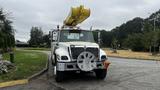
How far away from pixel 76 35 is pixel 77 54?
2056 mm

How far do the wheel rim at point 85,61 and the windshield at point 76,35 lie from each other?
2023mm

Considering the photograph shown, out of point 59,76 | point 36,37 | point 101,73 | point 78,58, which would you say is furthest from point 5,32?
point 36,37

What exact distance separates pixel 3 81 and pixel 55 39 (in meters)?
3.84

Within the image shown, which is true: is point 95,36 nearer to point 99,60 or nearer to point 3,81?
point 99,60

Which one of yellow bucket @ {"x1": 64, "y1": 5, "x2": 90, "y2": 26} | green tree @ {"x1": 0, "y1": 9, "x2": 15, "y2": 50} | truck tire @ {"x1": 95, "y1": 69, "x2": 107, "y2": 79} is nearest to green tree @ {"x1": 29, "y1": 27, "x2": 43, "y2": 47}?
green tree @ {"x1": 0, "y1": 9, "x2": 15, "y2": 50}

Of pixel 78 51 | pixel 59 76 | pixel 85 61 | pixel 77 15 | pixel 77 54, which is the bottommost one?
pixel 59 76

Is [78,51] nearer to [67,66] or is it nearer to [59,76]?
[67,66]

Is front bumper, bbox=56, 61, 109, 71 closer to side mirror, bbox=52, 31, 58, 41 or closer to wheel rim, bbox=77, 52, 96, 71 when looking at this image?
wheel rim, bbox=77, 52, 96, 71

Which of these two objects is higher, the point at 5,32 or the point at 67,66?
the point at 5,32

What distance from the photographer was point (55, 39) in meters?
17.5

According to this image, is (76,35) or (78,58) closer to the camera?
(78,58)

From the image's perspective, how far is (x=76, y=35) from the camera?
666 inches

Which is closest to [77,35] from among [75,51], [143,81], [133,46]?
[75,51]

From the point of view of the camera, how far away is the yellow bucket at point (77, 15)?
17.5 meters
